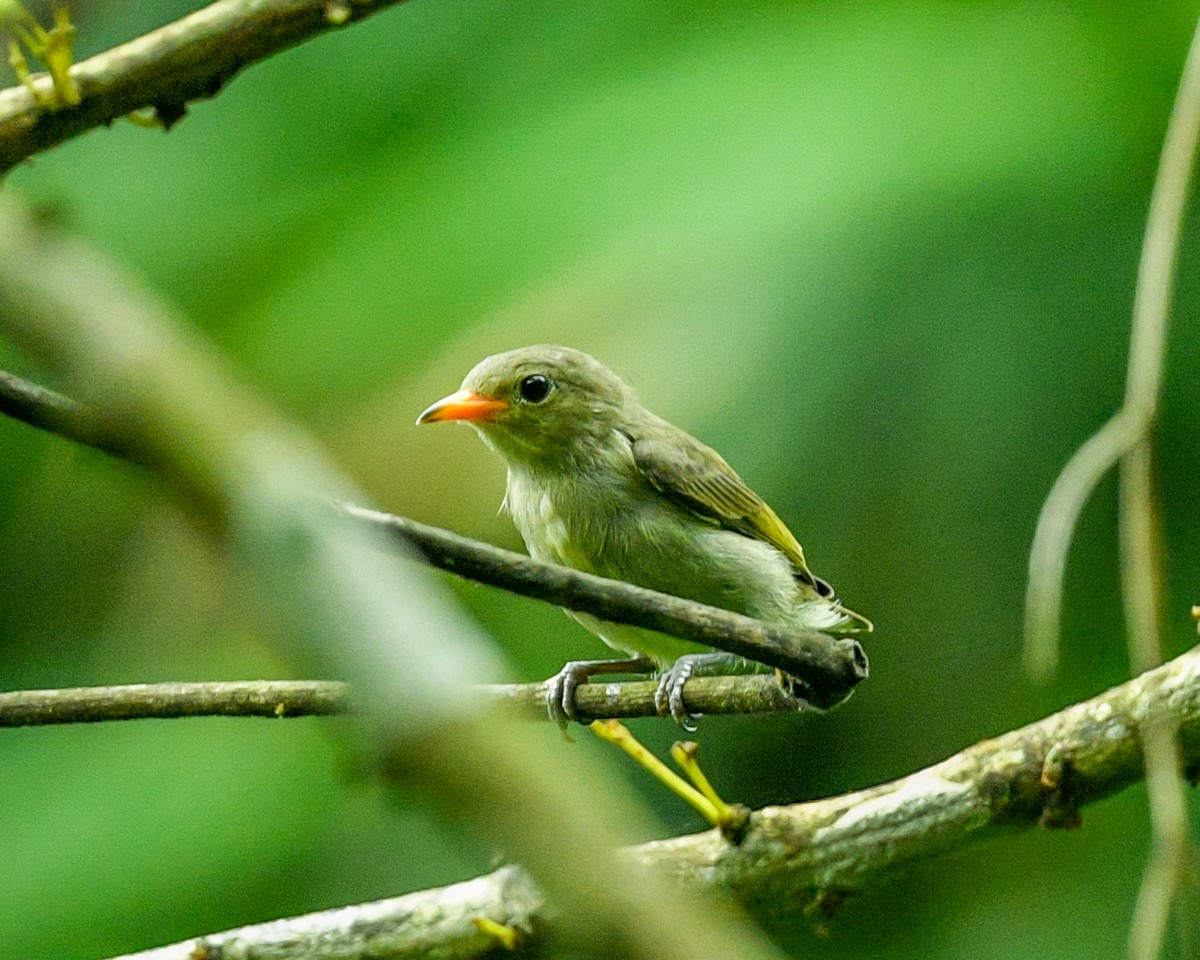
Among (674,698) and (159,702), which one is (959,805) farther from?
A: (159,702)

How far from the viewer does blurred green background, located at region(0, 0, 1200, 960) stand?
319 centimetres

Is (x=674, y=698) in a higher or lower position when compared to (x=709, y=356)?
lower

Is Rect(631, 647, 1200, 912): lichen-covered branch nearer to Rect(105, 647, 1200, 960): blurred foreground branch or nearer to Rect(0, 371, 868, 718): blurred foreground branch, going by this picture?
Rect(105, 647, 1200, 960): blurred foreground branch

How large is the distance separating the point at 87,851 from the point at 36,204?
347 cm

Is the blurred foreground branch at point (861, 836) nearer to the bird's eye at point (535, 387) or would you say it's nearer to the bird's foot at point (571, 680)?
the bird's foot at point (571, 680)

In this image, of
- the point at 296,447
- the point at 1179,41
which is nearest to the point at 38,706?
the point at 296,447

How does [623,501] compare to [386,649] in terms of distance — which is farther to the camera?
[623,501]

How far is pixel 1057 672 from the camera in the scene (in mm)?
3559

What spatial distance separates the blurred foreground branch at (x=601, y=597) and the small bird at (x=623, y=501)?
87cm

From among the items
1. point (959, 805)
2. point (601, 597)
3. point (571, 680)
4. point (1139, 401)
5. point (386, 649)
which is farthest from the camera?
point (571, 680)

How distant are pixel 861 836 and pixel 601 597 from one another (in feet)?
3.82

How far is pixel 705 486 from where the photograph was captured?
92.2 inches

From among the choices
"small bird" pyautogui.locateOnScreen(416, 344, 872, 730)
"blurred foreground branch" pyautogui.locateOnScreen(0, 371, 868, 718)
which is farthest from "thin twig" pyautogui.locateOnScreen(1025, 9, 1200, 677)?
"blurred foreground branch" pyautogui.locateOnScreen(0, 371, 868, 718)

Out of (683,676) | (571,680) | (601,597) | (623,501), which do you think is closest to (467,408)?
(623,501)
